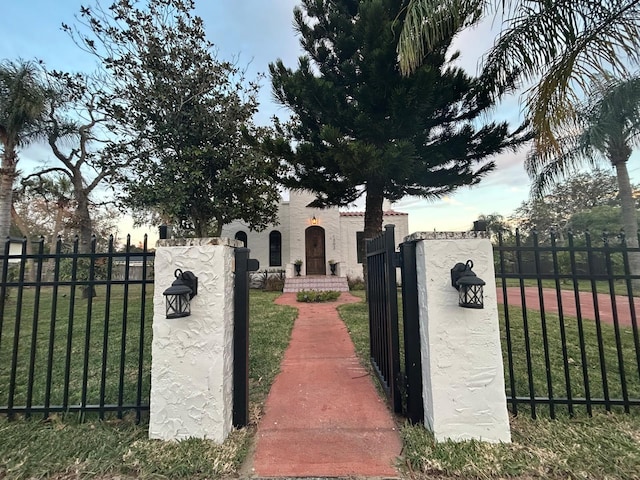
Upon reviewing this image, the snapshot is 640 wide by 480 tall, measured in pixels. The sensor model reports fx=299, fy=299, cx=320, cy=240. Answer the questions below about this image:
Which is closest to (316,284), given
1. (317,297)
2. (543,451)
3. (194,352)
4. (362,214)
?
(317,297)

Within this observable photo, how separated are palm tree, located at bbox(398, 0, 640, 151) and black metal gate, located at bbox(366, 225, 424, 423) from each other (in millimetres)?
3121

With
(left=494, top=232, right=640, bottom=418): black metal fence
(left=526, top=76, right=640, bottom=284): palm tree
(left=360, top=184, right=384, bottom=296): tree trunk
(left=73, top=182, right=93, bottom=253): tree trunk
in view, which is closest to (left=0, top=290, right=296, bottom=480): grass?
(left=494, top=232, right=640, bottom=418): black metal fence

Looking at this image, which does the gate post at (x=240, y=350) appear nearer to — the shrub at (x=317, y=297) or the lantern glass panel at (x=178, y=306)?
the lantern glass panel at (x=178, y=306)

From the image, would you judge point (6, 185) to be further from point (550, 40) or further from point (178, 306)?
point (550, 40)

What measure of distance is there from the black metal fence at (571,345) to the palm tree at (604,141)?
3.36 meters

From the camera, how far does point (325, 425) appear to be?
8.56 feet

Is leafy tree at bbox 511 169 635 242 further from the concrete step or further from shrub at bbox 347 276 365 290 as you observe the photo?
the concrete step

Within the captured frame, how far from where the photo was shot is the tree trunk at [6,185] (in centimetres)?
897

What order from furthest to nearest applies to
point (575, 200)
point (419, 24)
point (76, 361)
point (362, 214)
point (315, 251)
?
point (575, 200) < point (362, 214) < point (315, 251) < point (76, 361) < point (419, 24)

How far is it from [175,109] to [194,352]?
31.7 ft

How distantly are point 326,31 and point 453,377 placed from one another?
9.36 meters

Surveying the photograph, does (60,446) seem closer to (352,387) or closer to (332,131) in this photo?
(352,387)

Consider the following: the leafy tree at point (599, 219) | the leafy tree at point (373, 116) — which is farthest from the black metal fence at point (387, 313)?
the leafy tree at point (599, 219)

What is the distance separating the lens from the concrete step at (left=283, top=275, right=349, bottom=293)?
13297 mm
